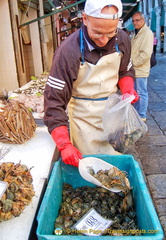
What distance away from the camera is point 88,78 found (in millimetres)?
2039

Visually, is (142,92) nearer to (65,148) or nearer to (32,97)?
(32,97)

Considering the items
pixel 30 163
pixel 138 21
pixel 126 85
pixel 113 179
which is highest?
pixel 138 21

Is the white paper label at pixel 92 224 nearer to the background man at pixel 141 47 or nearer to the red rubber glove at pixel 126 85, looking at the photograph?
the red rubber glove at pixel 126 85

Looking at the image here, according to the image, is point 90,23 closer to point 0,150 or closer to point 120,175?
point 120,175

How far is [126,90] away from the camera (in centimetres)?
232

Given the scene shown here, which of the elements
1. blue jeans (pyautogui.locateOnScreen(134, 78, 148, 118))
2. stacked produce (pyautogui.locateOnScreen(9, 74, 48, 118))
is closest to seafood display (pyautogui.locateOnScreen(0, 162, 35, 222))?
stacked produce (pyautogui.locateOnScreen(9, 74, 48, 118))

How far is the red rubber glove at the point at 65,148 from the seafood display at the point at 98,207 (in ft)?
0.94

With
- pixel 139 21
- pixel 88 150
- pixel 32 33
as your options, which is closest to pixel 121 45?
pixel 88 150

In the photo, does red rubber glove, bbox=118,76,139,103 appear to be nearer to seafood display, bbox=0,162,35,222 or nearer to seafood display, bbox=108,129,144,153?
seafood display, bbox=108,129,144,153

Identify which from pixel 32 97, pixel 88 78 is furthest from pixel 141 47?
pixel 88 78

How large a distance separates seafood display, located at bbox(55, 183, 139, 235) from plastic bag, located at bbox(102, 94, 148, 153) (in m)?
0.51

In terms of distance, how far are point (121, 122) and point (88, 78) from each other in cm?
48

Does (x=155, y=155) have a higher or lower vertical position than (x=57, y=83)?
lower

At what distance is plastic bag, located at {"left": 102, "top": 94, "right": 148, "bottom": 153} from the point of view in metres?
2.04
